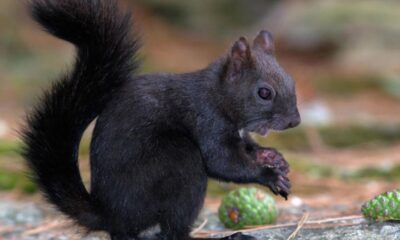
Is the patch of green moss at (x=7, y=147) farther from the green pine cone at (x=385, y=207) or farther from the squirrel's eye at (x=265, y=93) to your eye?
the green pine cone at (x=385, y=207)

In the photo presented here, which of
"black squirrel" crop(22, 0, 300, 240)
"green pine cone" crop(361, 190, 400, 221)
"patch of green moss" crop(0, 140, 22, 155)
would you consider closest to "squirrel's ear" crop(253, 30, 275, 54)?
"black squirrel" crop(22, 0, 300, 240)

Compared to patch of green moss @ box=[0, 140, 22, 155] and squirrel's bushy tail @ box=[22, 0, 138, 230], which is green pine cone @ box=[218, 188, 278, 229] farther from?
patch of green moss @ box=[0, 140, 22, 155]

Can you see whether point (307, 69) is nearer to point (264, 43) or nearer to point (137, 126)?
point (264, 43)

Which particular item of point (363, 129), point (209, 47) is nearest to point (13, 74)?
point (209, 47)

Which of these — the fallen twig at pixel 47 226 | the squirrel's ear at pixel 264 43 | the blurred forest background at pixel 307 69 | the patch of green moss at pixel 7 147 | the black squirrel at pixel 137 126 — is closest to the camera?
the black squirrel at pixel 137 126

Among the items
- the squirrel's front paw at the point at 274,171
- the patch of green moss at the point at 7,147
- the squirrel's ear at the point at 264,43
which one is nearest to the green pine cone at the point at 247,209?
the squirrel's front paw at the point at 274,171

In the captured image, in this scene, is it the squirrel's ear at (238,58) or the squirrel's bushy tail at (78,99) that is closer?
the squirrel's bushy tail at (78,99)

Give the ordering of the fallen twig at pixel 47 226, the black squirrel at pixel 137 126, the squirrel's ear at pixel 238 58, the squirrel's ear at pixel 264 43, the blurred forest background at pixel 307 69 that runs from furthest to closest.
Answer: the blurred forest background at pixel 307 69
the fallen twig at pixel 47 226
the squirrel's ear at pixel 264 43
the squirrel's ear at pixel 238 58
the black squirrel at pixel 137 126
